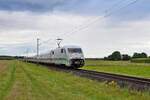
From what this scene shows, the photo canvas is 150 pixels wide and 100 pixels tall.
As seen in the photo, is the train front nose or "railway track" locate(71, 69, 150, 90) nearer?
"railway track" locate(71, 69, 150, 90)

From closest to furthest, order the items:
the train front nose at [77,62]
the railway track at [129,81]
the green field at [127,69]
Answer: the railway track at [129,81]
the green field at [127,69]
the train front nose at [77,62]

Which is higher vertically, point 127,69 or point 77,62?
point 77,62

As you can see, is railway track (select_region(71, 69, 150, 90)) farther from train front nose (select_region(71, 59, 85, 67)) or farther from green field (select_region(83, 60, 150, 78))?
train front nose (select_region(71, 59, 85, 67))

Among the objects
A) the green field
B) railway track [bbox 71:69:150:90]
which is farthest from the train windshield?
railway track [bbox 71:69:150:90]

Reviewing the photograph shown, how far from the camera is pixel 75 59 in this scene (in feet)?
146

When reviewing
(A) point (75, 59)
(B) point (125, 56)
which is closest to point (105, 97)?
(A) point (75, 59)

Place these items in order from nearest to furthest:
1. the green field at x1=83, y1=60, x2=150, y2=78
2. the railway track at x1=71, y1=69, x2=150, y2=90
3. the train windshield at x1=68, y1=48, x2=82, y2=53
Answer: the railway track at x1=71, y1=69, x2=150, y2=90 → the green field at x1=83, y1=60, x2=150, y2=78 → the train windshield at x1=68, y1=48, x2=82, y2=53

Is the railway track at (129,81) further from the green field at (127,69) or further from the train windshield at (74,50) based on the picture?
the train windshield at (74,50)

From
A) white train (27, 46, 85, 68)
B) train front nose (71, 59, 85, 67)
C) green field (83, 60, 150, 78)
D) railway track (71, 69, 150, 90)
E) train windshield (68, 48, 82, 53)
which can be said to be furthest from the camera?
train windshield (68, 48, 82, 53)

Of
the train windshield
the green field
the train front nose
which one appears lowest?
the green field

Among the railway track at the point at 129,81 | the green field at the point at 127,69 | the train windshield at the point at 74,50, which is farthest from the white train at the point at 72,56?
the railway track at the point at 129,81

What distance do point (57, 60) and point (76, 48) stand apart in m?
5.92

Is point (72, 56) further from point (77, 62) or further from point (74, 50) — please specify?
point (74, 50)

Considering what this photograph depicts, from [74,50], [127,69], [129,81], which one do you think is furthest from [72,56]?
[129,81]
